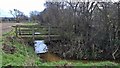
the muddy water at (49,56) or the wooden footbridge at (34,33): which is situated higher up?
the wooden footbridge at (34,33)

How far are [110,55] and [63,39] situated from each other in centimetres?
296

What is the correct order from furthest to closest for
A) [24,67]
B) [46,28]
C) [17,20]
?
1. [17,20]
2. [46,28]
3. [24,67]

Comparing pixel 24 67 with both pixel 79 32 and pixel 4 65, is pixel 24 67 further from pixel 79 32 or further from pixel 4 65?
pixel 79 32

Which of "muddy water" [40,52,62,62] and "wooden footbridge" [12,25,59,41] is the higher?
"wooden footbridge" [12,25,59,41]

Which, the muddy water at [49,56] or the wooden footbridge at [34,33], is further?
the wooden footbridge at [34,33]

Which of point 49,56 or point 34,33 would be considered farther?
point 34,33

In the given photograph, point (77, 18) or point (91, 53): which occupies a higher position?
point (77, 18)

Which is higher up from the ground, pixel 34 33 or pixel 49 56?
pixel 34 33

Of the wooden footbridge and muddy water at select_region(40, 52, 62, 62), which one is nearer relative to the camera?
muddy water at select_region(40, 52, 62, 62)

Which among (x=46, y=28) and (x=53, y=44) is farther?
(x=46, y=28)

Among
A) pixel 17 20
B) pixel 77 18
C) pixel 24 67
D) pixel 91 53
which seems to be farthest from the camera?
pixel 17 20

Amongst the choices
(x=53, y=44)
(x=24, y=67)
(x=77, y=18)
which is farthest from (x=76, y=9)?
(x=24, y=67)

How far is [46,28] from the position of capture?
1641cm

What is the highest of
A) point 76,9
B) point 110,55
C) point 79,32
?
point 76,9
